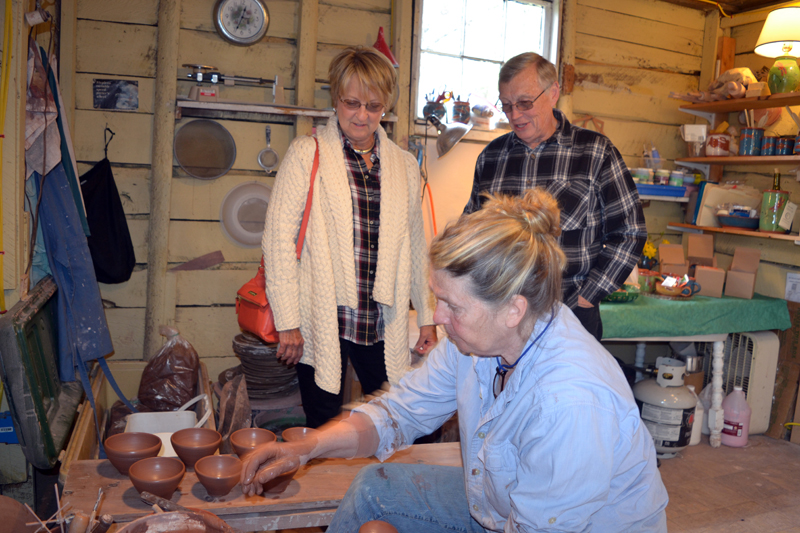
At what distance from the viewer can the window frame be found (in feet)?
10.6

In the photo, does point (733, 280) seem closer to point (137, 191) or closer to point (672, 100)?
point (672, 100)

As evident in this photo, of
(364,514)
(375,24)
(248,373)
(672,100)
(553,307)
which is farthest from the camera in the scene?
(672,100)

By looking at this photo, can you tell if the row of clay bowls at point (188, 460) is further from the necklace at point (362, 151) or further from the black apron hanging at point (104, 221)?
the black apron hanging at point (104, 221)

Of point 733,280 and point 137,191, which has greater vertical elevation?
point 137,191

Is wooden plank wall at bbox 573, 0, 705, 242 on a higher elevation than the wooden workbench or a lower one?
higher

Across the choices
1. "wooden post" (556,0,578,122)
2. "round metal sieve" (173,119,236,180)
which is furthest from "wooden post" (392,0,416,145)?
"wooden post" (556,0,578,122)

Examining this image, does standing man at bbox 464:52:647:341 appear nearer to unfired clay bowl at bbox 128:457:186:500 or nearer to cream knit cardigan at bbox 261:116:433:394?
cream knit cardigan at bbox 261:116:433:394

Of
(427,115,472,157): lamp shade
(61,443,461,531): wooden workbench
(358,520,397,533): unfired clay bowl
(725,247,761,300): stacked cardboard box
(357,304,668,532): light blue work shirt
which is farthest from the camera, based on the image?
(725,247,761,300): stacked cardboard box

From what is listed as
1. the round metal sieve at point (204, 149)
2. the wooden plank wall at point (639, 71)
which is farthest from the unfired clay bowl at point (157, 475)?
the wooden plank wall at point (639, 71)

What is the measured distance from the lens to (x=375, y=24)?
324 centimetres

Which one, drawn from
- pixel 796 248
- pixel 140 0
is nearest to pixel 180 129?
pixel 140 0

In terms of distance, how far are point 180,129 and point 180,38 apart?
1.43 feet

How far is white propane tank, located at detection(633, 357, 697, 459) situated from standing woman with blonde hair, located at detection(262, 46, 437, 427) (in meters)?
1.69

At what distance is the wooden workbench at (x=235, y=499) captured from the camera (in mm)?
1232
